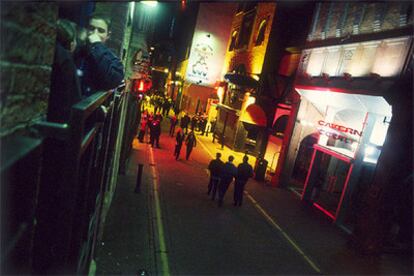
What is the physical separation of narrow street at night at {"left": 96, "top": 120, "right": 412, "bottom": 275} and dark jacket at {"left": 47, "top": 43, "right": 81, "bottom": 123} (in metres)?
5.31

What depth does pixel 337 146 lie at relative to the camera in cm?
1500

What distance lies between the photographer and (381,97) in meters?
11.5

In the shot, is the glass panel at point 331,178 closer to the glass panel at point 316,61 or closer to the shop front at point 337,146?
the shop front at point 337,146

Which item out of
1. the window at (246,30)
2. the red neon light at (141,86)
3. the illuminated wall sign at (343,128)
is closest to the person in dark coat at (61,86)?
the illuminated wall sign at (343,128)

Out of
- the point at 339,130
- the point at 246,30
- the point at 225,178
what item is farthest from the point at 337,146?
the point at 246,30

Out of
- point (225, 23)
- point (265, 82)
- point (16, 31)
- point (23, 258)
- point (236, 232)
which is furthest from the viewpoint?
point (225, 23)

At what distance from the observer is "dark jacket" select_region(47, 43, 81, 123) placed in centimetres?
265

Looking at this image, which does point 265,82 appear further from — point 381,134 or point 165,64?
point 165,64

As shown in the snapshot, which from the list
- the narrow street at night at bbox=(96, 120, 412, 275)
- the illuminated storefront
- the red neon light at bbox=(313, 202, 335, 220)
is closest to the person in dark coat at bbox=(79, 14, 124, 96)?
the narrow street at night at bbox=(96, 120, 412, 275)

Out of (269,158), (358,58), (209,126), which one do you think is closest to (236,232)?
(358,58)

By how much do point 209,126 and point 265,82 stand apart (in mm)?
9055

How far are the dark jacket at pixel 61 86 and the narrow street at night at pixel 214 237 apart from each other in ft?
Answer: 17.4

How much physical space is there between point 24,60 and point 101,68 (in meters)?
→ 2.19

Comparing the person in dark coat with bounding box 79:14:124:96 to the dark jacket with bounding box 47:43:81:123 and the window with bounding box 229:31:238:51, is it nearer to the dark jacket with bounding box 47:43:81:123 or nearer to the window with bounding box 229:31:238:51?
the dark jacket with bounding box 47:43:81:123
